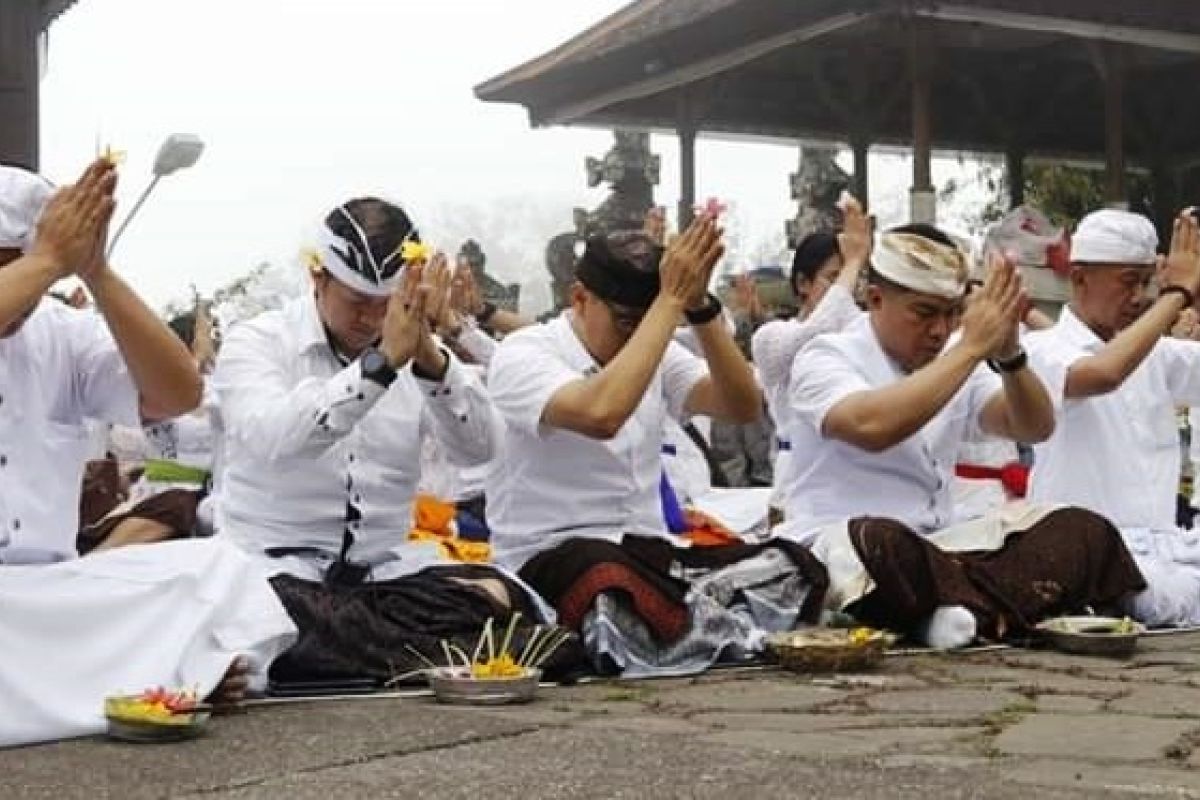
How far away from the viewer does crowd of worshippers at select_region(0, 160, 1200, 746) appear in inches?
155

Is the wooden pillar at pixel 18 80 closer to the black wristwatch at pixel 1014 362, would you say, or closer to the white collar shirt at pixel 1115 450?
the white collar shirt at pixel 1115 450

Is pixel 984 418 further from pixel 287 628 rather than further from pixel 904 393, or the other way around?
pixel 287 628

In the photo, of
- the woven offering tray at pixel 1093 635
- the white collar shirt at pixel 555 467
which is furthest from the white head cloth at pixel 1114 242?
the white collar shirt at pixel 555 467

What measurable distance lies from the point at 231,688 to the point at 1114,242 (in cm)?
316

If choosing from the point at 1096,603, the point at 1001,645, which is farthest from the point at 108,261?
the point at 1096,603

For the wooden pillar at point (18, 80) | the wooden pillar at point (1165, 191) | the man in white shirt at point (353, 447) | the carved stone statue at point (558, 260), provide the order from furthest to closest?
the wooden pillar at point (1165, 191)
the wooden pillar at point (18, 80)
the carved stone statue at point (558, 260)
the man in white shirt at point (353, 447)

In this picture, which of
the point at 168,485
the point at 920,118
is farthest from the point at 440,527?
the point at 920,118

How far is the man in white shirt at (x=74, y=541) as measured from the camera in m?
3.68

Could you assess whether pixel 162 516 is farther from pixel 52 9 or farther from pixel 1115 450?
pixel 52 9

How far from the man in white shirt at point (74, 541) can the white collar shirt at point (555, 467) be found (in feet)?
3.07

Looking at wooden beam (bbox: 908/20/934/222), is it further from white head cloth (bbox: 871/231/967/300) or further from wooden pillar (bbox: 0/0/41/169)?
white head cloth (bbox: 871/231/967/300)

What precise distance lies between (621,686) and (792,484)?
1.29 metres

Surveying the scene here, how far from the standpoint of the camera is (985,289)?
16.2 feet

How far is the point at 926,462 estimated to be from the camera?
5391mm
